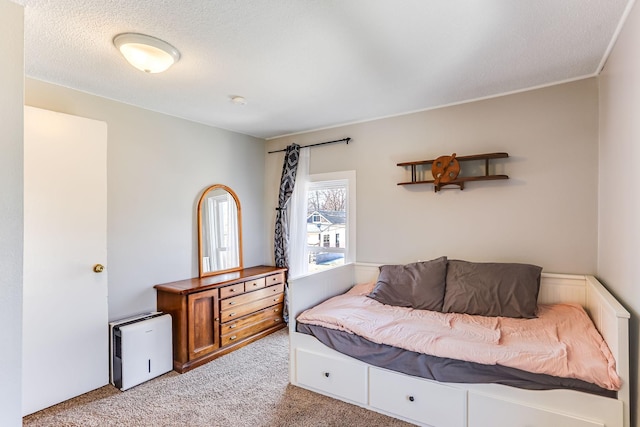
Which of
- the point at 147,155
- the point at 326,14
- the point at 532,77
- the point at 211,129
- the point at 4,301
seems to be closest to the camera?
the point at 4,301

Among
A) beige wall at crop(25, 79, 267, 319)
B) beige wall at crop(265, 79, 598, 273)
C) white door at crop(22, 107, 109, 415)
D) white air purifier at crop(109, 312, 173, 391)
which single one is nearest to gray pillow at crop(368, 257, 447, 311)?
beige wall at crop(265, 79, 598, 273)

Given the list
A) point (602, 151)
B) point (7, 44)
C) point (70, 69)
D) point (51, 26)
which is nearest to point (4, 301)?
point (7, 44)

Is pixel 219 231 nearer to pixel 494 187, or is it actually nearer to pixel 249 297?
pixel 249 297

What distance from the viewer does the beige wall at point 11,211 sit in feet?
4.77

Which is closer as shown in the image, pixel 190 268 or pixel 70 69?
pixel 70 69

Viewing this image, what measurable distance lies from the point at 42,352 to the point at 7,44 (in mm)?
2020

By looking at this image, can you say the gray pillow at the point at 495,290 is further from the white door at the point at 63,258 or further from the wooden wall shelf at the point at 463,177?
the white door at the point at 63,258

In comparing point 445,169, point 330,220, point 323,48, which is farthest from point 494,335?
point 330,220

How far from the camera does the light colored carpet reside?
212 centimetres

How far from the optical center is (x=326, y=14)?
5.60 ft

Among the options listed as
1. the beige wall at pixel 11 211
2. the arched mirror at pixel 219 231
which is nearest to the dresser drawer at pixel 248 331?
the arched mirror at pixel 219 231

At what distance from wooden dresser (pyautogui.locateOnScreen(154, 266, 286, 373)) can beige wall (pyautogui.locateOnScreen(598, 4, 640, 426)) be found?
9.79 feet

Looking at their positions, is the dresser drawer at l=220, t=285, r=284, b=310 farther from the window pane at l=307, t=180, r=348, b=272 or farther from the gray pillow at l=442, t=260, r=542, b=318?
the gray pillow at l=442, t=260, r=542, b=318

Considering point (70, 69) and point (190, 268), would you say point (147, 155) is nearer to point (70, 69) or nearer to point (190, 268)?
point (70, 69)
